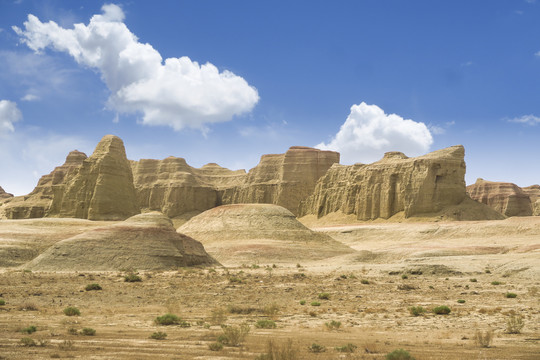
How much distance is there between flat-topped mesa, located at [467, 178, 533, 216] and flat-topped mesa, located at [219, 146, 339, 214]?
5239 centimetres

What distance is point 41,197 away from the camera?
131 metres

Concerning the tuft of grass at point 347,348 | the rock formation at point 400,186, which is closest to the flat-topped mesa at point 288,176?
the rock formation at point 400,186

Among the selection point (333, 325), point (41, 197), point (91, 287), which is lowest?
point (91, 287)

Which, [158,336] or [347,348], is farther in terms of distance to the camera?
[158,336]

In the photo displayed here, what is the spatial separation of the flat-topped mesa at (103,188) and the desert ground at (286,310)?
3172 centimetres

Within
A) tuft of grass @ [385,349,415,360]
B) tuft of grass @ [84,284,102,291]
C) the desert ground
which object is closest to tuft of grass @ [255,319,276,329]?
the desert ground

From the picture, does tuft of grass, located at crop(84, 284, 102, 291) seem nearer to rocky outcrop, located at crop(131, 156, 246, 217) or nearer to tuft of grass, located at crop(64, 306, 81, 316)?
tuft of grass, located at crop(64, 306, 81, 316)

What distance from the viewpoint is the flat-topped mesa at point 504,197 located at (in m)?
149

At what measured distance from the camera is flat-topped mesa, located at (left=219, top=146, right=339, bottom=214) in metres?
129

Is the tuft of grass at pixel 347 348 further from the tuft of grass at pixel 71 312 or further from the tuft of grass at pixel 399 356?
the tuft of grass at pixel 71 312

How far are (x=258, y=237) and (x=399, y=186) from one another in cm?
4278

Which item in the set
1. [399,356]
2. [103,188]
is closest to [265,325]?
[399,356]

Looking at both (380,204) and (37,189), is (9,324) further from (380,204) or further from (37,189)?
(37,189)

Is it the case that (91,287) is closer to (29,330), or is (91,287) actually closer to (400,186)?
(29,330)
